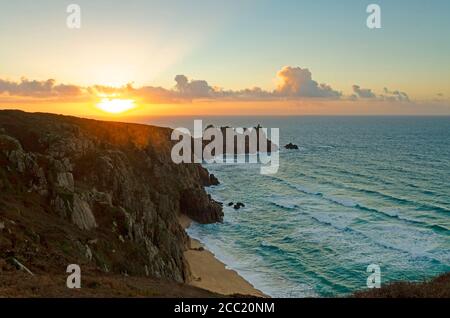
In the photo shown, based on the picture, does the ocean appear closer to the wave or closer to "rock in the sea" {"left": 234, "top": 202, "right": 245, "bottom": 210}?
the wave

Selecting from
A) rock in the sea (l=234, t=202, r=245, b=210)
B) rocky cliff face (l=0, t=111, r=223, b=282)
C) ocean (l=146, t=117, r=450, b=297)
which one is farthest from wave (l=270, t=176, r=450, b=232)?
rocky cliff face (l=0, t=111, r=223, b=282)

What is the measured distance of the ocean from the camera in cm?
4741

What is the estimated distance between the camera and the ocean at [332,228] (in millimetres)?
47406

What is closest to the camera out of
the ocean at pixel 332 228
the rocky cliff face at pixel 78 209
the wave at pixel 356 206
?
the rocky cliff face at pixel 78 209

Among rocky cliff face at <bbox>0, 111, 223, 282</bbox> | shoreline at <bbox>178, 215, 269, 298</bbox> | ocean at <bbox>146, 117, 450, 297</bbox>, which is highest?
rocky cliff face at <bbox>0, 111, 223, 282</bbox>

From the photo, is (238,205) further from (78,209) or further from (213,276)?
(78,209)

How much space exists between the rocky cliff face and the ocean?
946cm

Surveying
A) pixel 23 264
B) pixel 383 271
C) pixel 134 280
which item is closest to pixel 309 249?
pixel 383 271

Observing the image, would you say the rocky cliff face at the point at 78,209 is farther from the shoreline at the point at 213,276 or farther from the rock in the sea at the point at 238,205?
the rock in the sea at the point at 238,205

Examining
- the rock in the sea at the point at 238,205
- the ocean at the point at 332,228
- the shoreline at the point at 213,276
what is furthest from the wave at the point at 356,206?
the shoreline at the point at 213,276

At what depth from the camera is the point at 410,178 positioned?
99500 millimetres

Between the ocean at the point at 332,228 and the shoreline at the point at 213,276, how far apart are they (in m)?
1.17

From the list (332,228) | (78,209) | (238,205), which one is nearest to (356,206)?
(332,228)

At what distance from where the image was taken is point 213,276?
4784 cm
